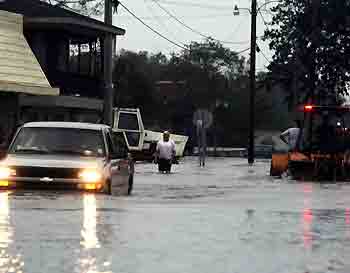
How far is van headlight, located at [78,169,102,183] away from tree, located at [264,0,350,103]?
39.4 metres

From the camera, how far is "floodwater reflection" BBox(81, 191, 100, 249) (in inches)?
464

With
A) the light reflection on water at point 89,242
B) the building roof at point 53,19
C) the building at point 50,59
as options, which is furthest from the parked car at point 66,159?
the building roof at point 53,19

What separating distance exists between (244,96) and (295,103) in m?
52.9

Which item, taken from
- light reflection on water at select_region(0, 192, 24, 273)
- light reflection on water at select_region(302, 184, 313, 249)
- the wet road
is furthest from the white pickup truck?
light reflection on water at select_region(0, 192, 24, 273)

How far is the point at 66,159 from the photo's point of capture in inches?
734

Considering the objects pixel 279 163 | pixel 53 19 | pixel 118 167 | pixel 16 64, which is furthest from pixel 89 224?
pixel 53 19

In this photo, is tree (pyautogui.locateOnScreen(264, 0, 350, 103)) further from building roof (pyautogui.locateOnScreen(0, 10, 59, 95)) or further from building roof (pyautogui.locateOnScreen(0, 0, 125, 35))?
building roof (pyautogui.locateOnScreen(0, 10, 59, 95))

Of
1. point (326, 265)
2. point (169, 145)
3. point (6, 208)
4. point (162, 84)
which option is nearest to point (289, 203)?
point (6, 208)

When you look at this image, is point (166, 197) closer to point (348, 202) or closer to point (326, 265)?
point (348, 202)

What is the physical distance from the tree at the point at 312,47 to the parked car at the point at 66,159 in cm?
3770

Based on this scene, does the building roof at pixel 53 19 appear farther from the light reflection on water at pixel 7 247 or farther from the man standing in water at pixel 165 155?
the light reflection on water at pixel 7 247

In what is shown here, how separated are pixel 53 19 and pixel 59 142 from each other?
2483 centimetres

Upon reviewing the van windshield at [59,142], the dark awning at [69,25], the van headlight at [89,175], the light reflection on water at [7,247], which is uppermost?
the dark awning at [69,25]

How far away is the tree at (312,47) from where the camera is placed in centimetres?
5847
